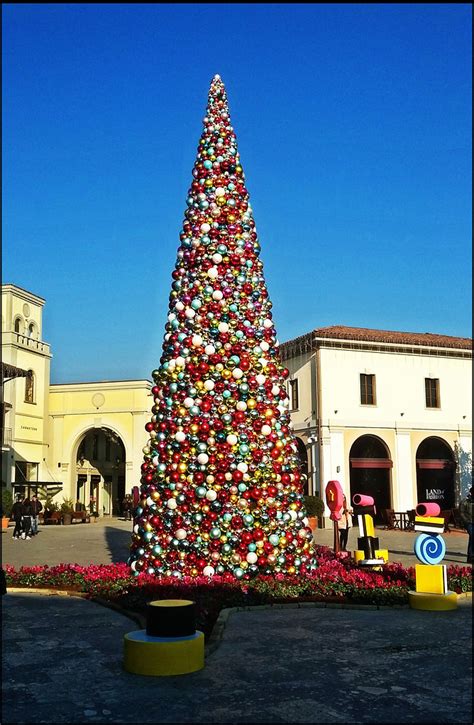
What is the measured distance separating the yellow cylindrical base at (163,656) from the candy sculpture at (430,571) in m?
3.95

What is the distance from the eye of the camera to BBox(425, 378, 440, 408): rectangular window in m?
30.5

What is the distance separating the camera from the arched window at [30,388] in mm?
37125

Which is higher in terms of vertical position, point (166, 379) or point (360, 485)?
point (166, 379)

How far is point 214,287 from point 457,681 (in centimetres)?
694

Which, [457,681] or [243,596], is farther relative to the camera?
[243,596]

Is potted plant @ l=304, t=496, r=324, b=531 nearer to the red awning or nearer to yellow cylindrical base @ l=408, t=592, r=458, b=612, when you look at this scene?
the red awning

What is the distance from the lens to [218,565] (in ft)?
34.0

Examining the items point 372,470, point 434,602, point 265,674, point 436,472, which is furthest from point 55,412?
point 265,674

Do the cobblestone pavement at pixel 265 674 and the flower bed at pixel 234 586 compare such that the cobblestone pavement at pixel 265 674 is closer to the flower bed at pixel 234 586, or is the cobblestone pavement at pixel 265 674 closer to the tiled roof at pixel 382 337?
the flower bed at pixel 234 586

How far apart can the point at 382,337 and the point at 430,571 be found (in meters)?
21.3

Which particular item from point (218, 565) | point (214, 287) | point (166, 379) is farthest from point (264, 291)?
point (218, 565)

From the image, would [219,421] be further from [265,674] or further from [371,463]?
[371,463]

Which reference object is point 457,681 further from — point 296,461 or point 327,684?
point 296,461

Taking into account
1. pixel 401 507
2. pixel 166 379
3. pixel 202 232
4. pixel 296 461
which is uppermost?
Result: pixel 202 232
